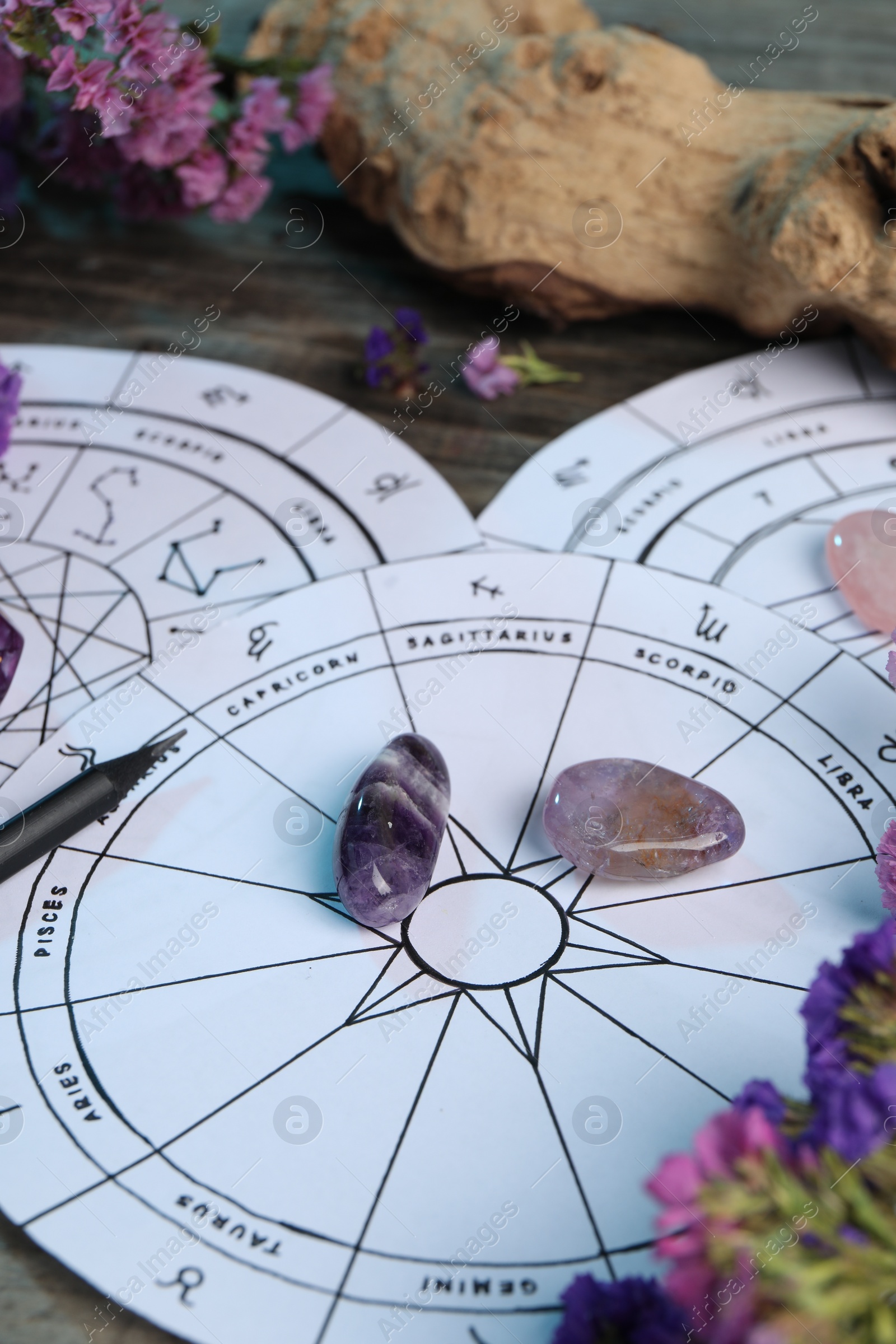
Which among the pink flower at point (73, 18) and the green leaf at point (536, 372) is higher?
the pink flower at point (73, 18)

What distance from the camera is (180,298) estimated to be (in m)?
1.42

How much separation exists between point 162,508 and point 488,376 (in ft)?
1.28

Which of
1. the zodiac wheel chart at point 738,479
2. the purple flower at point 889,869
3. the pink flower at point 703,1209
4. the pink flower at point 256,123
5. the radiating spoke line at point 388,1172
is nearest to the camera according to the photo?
the pink flower at point 703,1209

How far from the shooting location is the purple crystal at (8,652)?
0.96 meters

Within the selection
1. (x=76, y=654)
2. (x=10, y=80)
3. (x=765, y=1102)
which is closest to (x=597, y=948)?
(x=765, y=1102)

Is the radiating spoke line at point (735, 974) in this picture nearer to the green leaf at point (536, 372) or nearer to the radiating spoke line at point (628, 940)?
the radiating spoke line at point (628, 940)

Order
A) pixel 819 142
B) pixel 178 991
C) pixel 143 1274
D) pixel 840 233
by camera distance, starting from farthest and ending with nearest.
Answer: pixel 819 142, pixel 840 233, pixel 178 991, pixel 143 1274

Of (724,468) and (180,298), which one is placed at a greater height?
(180,298)

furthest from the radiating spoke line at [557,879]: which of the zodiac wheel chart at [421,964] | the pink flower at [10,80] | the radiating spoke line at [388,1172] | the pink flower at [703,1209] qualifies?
the pink flower at [10,80]

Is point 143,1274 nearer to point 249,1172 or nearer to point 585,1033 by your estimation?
point 249,1172

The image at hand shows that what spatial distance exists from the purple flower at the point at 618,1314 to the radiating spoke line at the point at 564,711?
0.30 metres

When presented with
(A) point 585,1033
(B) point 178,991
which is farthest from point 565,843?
(B) point 178,991

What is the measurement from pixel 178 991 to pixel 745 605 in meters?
0.56

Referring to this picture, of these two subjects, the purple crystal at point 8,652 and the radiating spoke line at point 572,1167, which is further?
the purple crystal at point 8,652
